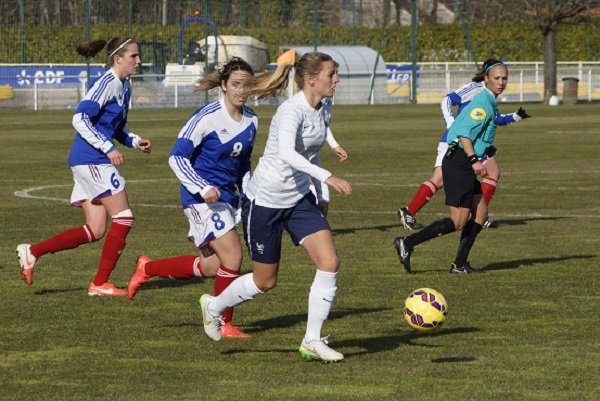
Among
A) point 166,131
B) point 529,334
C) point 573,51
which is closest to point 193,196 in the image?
point 529,334

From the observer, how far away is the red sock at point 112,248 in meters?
12.0

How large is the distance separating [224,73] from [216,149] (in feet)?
1.82

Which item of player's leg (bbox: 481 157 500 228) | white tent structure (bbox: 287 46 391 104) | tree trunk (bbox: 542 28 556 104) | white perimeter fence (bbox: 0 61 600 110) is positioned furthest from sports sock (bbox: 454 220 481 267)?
tree trunk (bbox: 542 28 556 104)

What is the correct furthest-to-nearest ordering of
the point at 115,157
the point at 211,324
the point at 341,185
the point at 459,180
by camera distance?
the point at 459,180 < the point at 115,157 < the point at 211,324 < the point at 341,185

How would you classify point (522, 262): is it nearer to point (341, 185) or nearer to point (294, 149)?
point (294, 149)

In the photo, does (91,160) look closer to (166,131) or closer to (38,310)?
(38,310)

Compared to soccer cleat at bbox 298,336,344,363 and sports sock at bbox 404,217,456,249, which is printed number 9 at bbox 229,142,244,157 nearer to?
soccer cleat at bbox 298,336,344,363

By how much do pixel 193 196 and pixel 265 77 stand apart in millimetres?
1206

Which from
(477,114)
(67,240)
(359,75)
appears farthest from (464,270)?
(359,75)

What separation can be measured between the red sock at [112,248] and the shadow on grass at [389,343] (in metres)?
2.99

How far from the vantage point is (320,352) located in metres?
8.62

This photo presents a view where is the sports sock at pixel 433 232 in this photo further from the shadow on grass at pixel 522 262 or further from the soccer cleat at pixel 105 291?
the soccer cleat at pixel 105 291

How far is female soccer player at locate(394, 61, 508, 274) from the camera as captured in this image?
43.1 ft

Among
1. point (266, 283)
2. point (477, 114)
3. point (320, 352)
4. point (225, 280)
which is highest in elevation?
point (477, 114)
